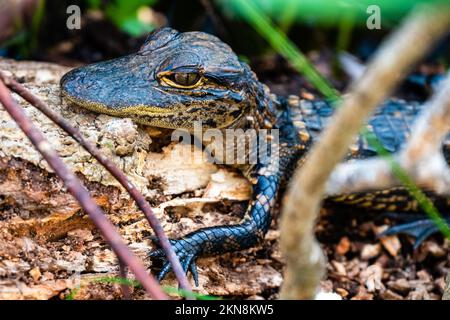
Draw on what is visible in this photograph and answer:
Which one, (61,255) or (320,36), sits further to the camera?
(320,36)

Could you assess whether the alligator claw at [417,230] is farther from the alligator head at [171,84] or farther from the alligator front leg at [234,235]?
the alligator head at [171,84]

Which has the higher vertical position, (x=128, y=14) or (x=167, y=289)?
(x=128, y=14)

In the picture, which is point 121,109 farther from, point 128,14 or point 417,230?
point 417,230

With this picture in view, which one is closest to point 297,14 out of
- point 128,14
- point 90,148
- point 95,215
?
point 128,14

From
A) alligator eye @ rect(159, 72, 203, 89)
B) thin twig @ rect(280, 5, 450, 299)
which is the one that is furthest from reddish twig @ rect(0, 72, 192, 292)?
alligator eye @ rect(159, 72, 203, 89)
